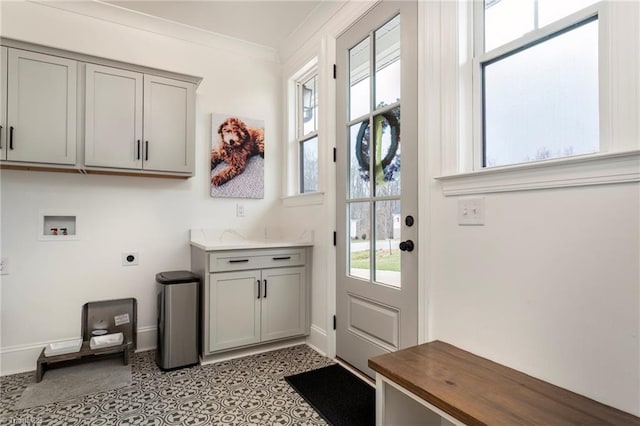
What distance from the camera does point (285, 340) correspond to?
2.88 m

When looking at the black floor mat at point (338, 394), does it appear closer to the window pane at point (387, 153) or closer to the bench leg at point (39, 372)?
the window pane at point (387, 153)

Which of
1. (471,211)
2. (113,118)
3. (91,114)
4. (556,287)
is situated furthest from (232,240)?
(556,287)

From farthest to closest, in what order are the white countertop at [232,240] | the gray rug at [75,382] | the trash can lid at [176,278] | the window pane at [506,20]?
the white countertop at [232,240]
the trash can lid at [176,278]
the gray rug at [75,382]
the window pane at [506,20]

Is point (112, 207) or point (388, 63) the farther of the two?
point (112, 207)

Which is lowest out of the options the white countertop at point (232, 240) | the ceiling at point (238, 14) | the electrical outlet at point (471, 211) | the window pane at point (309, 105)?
the white countertop at point (232, 240)

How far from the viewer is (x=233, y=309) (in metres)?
2.61

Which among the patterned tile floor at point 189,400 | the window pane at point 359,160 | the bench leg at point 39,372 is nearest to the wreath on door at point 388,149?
the window pane at point 359,160

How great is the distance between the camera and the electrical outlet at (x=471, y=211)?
5.16 ft

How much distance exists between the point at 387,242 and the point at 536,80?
116 centimetres

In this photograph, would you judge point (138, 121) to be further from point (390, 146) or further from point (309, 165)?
point (390, 146)

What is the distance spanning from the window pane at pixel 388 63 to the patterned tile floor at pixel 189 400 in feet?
6.43

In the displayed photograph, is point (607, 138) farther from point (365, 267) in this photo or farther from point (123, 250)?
point (123, 250)

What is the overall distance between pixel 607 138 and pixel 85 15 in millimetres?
3479

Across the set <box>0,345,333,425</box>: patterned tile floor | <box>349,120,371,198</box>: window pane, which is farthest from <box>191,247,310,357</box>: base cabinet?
<box>349,120,371,198</box>: window pane
